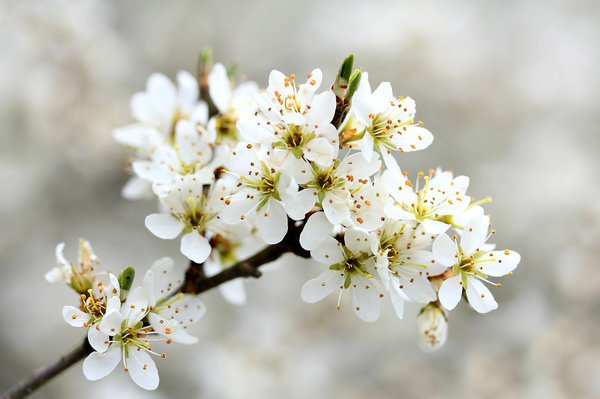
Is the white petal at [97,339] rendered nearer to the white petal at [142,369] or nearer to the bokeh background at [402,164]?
the white petal at [142,369]

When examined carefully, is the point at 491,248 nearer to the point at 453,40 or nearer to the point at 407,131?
the point at 407,131

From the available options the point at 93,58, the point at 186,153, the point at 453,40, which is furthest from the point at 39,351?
the point at 453,40

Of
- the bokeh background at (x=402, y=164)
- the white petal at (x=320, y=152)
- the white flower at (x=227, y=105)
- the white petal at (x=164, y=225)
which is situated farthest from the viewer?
the bokeh background at (x=402, y=164)

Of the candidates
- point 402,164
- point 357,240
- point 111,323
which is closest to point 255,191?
point 357,240

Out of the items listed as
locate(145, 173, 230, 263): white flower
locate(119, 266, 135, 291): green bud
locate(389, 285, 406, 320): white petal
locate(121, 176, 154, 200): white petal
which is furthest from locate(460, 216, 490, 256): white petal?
locate(121, 176, 154, 200): white petal

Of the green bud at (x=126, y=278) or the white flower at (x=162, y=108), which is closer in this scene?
the green bud at (x=126, y=278)

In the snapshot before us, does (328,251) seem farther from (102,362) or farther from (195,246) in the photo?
(102,362)

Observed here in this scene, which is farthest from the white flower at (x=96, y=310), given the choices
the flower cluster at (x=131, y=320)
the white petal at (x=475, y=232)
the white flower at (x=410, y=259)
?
the white petal at (x=475, y=232)
